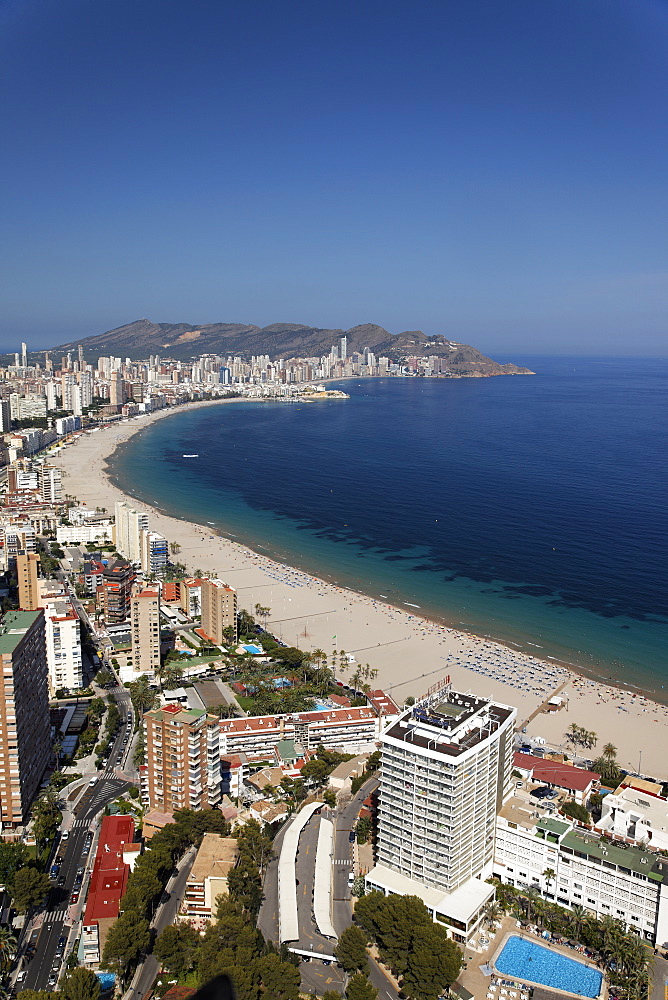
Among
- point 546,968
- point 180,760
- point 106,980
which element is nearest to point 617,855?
point 546,968

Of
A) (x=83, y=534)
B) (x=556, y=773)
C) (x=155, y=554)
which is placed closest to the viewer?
(x=556, y=773)

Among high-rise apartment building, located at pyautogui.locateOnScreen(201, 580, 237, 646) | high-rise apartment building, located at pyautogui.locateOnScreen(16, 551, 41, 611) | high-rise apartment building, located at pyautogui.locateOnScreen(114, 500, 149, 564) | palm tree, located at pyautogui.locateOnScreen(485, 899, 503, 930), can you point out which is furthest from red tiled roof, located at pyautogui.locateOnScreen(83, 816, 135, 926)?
high-rise apartment building, located at pyautogui.locateOnScreen(114, 500, 149, 564)

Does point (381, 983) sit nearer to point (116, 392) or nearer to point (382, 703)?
point (382, 703)

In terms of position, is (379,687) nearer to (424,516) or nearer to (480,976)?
(480,976)

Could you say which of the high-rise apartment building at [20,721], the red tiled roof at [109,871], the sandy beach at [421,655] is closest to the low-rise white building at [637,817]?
the sandy beach at [421,655]

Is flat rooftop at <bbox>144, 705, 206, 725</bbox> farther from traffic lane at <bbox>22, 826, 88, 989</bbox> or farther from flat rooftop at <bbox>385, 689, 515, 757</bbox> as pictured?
flat rooftop at <bbox>385, 689, 515, 757</bbox>

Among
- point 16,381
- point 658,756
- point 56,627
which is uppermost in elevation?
point 16,381

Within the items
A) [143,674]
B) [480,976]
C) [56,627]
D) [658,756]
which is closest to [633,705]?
[658,756]
